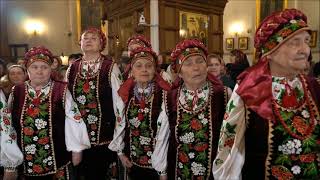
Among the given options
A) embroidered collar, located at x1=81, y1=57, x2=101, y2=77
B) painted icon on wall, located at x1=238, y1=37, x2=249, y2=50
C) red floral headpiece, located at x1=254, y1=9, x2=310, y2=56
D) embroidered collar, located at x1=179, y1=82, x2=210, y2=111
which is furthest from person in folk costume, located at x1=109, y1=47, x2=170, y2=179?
painted icon on wall, located at x1=238, y1=37, x2=249, y2=50

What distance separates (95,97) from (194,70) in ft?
4.98

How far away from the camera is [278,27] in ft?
6.37

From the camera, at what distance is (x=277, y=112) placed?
6.68ft

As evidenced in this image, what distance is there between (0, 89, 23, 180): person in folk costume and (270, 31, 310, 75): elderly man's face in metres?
2.32

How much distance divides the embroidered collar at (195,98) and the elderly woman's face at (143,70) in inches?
23.7

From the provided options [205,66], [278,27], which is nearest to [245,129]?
[278,27]

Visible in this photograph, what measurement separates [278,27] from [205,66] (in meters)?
0.91

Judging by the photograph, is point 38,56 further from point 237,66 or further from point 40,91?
point 237,66

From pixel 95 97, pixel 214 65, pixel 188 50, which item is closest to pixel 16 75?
pixel 95 97

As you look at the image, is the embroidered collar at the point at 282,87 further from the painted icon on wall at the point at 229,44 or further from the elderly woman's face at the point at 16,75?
the painted icon on wall at the point at 229,44

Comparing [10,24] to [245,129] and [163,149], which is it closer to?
[163,149]

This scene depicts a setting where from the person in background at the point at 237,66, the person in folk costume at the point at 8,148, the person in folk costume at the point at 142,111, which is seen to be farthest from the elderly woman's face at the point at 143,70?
the person in background at the point at 237,66

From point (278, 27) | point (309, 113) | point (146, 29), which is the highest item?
point (146, 29)

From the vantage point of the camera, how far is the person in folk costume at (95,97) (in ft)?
12.6
